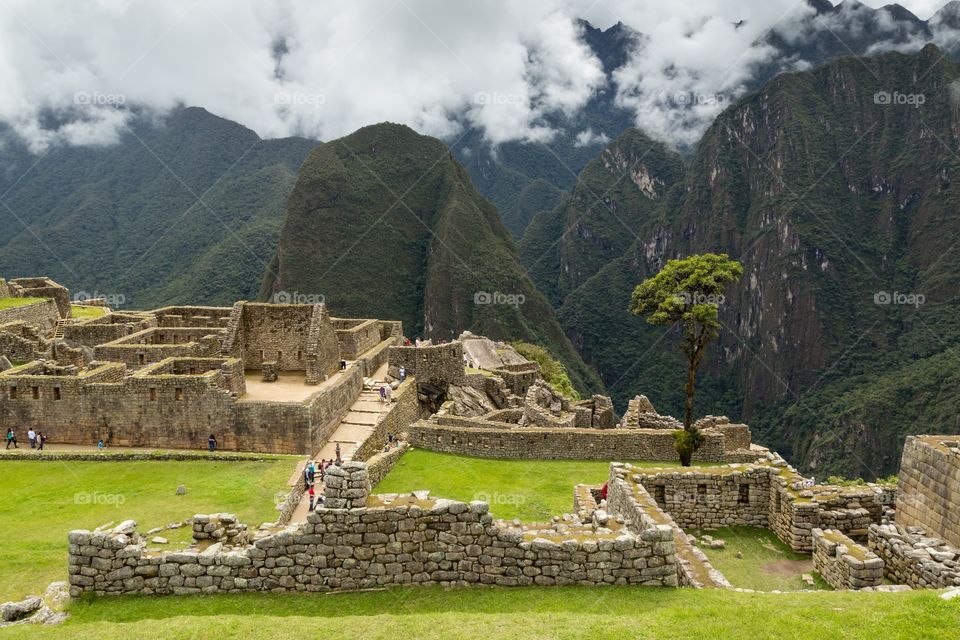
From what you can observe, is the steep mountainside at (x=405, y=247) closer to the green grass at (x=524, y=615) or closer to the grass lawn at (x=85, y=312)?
the grass lawn at (x=85, y=312)

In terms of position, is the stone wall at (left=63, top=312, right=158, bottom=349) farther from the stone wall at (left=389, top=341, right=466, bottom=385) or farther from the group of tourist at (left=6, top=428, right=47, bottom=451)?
the stone wall at (left=389, top=341, right=466, bottom=385)

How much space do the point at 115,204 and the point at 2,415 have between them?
556 feet

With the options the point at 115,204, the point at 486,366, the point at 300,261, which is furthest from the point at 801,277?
the point at 115,204

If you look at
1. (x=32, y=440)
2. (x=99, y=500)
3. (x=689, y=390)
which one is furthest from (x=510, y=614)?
(x=32, y=440)

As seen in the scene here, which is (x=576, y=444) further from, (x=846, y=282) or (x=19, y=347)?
(x=846, y=282)

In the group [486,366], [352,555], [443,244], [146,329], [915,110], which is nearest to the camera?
[352,555]

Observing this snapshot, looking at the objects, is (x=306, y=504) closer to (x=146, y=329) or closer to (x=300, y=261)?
(x=146, y=329)

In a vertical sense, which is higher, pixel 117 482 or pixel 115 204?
pixel 115 204

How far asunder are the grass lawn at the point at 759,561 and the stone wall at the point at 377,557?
271 centimetres

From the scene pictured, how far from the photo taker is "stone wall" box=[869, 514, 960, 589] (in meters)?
7.18

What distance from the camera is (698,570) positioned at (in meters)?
7.54

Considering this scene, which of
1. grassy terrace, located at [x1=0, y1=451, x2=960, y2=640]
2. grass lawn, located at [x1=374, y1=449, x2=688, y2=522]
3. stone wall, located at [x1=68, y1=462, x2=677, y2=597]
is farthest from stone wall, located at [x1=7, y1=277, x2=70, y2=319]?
stone wall, located at [x1=68, y1=462, x2=677, y2=597]

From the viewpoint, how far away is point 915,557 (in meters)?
7.57

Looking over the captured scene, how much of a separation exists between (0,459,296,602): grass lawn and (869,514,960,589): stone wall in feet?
29.5
